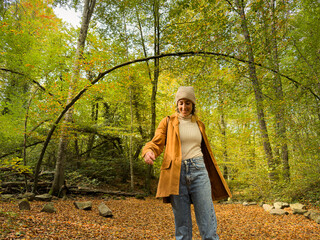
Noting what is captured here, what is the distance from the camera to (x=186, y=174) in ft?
5.86

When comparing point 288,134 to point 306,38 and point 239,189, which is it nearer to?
point 306,38

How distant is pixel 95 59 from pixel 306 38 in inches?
289

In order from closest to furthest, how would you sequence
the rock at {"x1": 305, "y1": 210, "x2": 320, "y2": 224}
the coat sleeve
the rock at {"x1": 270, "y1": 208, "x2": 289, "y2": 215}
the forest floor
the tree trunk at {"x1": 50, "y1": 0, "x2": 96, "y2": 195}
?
the coat sleeve → the forest floor → the rock at {"x1": 305, "y1": 210, "x2": 320, "y2": 224} → the rock at {"x1": 270, "y1": 208, "x2": 289, "y2": 215} → the tree trunk at {"x1": 50, "y1": 0, "x2": 96, "y2": 195}

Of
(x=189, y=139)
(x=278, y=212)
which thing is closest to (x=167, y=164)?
(x=189, y=139)

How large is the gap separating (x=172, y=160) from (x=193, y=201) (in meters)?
0.45

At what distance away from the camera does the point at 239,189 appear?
10.1 m

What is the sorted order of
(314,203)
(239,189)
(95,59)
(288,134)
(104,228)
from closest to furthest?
(104,228) < (95,59) < (314,203) < (288,134) < (239,189)

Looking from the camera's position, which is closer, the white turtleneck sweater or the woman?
the woman

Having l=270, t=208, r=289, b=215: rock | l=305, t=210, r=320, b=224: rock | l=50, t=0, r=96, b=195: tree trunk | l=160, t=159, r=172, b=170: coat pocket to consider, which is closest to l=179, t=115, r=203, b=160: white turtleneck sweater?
l=160, t=159, r=172, b=170: coat pocket

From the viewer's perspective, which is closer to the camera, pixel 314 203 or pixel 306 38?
pixel 314 203

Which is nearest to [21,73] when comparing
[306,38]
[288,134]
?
[288,134]

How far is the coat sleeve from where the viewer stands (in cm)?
181

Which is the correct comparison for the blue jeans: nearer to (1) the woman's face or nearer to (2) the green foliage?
(1) the woman's face

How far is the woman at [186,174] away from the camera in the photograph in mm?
1716
